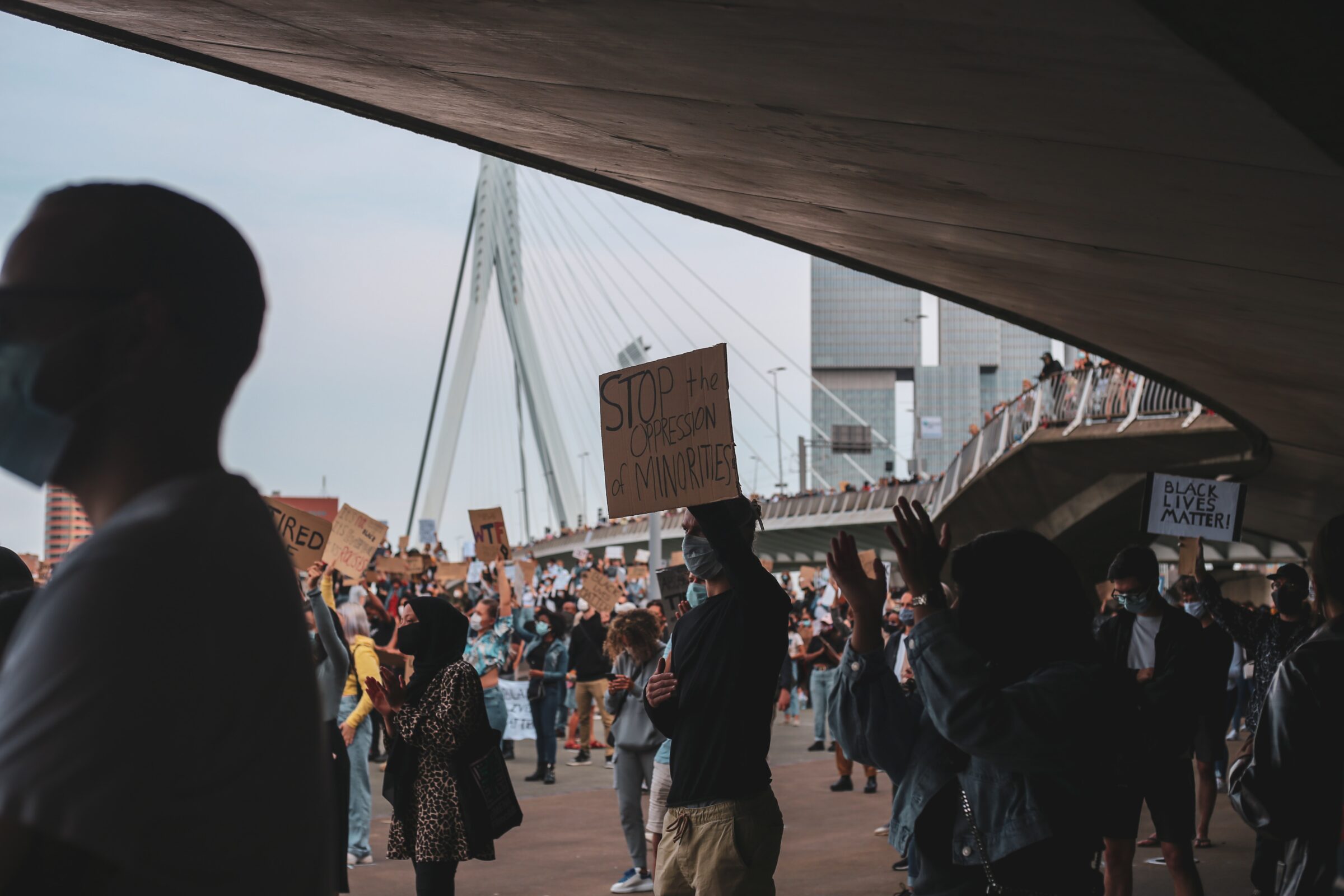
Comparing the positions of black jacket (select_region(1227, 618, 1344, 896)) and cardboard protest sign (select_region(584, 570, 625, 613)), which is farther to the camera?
cardboard protest sign (select_region(584, 570, 625, 613))

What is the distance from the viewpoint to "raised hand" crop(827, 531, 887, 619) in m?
2.95

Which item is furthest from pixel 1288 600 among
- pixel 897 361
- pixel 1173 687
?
pixel 897 361

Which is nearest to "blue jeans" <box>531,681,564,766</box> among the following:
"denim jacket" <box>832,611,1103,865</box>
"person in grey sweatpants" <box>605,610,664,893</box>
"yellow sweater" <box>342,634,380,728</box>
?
"yellow sweater" <box>342,634,380,728</box>

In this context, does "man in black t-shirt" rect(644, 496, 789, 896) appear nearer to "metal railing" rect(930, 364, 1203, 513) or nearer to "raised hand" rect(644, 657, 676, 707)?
"raised hand" rect(644, 657, 676, 707)

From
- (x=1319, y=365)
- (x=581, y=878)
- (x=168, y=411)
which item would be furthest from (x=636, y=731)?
(x=168, y=411)

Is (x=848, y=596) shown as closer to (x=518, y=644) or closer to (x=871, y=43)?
(x=871, y=43)

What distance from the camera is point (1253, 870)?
24.4ft

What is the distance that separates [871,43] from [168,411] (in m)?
3.23

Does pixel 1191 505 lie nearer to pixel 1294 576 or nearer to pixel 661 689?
pixel 1294 576

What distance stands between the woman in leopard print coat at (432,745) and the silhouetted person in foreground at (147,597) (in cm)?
491

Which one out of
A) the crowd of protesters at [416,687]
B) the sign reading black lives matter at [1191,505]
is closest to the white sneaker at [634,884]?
the crowd of protesters at [416,687]

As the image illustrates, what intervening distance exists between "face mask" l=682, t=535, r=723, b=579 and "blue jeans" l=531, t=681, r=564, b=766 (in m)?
9.91

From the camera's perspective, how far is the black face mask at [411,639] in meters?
6.16

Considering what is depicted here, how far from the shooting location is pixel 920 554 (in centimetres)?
289
